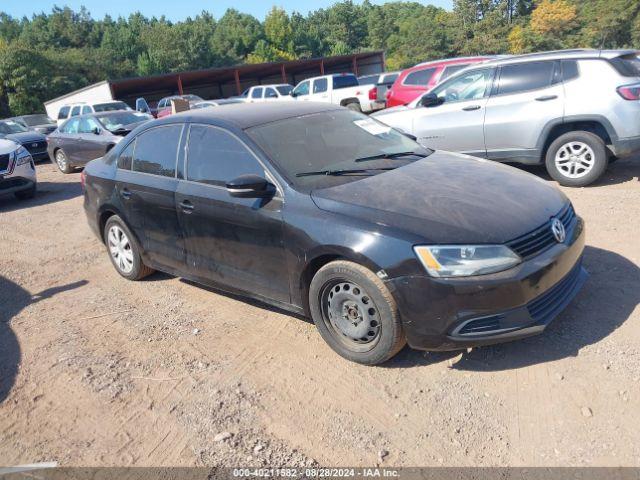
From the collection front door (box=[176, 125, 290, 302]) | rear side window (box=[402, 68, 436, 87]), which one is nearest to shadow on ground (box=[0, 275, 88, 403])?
front door (box=[176, 125, 290, 302])

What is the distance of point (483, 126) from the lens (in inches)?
291

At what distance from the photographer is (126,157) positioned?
501cm


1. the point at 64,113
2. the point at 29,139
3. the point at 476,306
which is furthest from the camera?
the point at 64,113

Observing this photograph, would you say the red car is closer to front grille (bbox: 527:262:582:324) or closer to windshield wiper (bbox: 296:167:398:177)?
windshield wiper (bbox: 296:167:398:177)

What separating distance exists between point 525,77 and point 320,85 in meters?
14.4

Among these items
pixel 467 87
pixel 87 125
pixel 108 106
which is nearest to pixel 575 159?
pixel 467 87

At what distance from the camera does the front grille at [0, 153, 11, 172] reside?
9.78 metres

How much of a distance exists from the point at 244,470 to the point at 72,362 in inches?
76.6

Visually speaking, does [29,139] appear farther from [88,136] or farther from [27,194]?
[27,194]

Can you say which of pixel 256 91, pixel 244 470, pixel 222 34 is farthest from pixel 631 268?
pixel 222 34

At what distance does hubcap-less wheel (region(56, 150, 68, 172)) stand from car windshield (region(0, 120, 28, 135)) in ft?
14.6

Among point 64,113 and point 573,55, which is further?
point 64,113

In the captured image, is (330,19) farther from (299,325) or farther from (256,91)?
(299,325)

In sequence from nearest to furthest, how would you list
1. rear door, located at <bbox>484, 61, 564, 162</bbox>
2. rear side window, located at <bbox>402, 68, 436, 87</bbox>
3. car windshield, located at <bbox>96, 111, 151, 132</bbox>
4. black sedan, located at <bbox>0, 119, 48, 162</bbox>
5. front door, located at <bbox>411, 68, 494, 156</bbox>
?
rear door, located at <bbox>484, 61, 564, 162</bbox> → front door, located at <bbox>411, 68, 494, 156</bbox> → rear side window, located at <bbox>402, 68, 436, 87</bbox> → car windshield, located at <bbox>96, 111, 151, 132</bbox> → black sedan, located at <bbox>0, 119, 48, 162</bbox>
